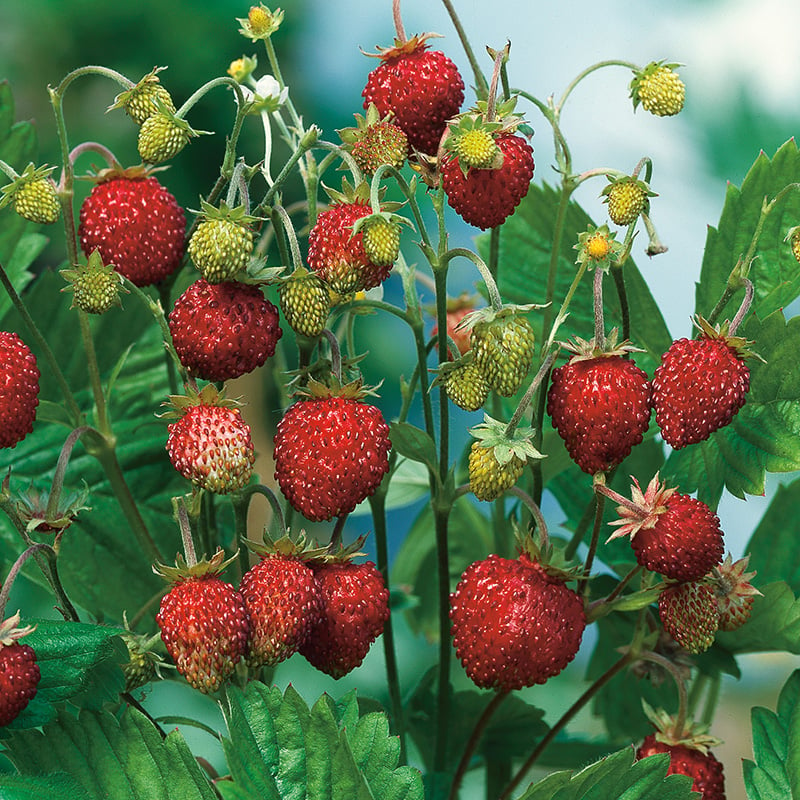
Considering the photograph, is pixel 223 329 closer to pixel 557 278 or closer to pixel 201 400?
pixel 201 400

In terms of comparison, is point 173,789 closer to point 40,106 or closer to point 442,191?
point 442,191

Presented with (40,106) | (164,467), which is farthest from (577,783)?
(40,106)

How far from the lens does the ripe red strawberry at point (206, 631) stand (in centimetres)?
44

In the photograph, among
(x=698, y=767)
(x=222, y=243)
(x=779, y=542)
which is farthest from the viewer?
(x=779, y=542)

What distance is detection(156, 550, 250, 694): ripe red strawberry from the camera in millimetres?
444

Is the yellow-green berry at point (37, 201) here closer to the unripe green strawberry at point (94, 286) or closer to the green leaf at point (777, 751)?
the unripe green strawberry at point (94, 286)

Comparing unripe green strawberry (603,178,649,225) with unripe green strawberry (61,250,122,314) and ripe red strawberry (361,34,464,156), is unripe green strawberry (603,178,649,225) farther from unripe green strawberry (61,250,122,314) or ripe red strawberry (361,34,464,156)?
unripe green strawberry (61,250,122,314)

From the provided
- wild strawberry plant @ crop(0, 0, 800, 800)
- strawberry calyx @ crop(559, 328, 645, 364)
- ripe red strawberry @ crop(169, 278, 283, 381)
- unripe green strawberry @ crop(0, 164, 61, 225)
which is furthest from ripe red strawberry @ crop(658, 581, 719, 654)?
unripe green strawberry @ crop(0, 164, 61, 225)

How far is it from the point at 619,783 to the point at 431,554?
356 millimetres

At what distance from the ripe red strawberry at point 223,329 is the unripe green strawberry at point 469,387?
8 cm

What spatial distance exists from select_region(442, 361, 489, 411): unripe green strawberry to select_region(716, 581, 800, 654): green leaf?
0.75ft

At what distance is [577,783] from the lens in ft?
1.54

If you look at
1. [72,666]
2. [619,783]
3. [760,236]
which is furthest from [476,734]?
[760,236]

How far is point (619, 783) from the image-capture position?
1.59ft
